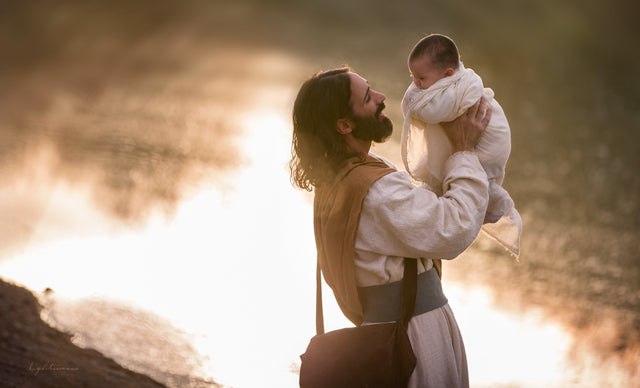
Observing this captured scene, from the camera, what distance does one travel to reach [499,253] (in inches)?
304

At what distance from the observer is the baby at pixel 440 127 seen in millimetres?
2260

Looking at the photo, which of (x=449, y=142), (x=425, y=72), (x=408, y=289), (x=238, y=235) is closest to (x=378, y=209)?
(x=408, y=289)

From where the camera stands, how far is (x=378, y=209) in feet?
6.91

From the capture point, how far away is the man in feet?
6.87

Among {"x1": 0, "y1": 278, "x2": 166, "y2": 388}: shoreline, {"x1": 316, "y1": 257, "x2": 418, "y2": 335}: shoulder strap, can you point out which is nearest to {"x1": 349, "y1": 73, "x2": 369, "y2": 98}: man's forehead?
{"x1": 316, "y1": 257, "x2": 418, "y2": 335}: shoulder strap

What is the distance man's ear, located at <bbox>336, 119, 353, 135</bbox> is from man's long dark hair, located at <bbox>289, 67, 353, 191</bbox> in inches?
0.5

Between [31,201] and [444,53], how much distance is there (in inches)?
237

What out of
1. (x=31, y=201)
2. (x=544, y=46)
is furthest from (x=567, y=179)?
(x=544, y=46)

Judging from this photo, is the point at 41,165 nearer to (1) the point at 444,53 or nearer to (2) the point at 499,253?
(2) the point at 499,253

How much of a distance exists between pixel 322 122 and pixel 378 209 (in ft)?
1.12

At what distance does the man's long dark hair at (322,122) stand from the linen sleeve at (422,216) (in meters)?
0.22

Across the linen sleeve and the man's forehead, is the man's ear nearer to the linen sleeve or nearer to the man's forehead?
the man's forehead

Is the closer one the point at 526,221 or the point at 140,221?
the point at 140,221

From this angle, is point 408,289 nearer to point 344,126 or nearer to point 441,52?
point 344,126
